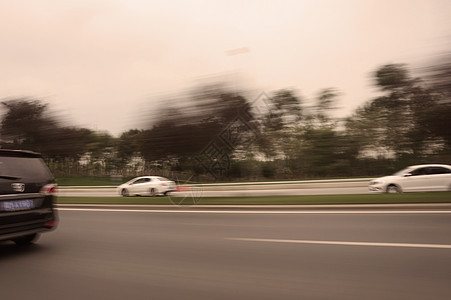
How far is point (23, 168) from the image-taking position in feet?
17.1

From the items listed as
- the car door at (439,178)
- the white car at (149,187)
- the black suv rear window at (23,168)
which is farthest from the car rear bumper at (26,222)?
the car door at (439,178)

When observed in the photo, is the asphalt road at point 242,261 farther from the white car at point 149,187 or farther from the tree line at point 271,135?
the white car at point 149,187

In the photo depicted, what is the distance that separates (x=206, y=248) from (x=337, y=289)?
2495 millimetres

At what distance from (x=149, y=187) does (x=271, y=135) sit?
949 cm

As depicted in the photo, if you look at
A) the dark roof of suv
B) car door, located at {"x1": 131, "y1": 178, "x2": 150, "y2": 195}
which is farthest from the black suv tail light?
car door, located at {"x1": 131, "y1": 178, "x2": 150, "y2": 195}

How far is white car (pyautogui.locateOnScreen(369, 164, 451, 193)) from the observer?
1298 cm

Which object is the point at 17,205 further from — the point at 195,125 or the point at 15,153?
the point at 195,125

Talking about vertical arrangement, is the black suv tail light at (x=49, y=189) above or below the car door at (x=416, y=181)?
above

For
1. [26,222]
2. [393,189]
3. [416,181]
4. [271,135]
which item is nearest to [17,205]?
[26,222]

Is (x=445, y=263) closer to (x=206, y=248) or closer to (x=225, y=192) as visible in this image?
(x=206, y=248)

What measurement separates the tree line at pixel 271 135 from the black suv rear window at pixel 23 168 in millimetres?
7316

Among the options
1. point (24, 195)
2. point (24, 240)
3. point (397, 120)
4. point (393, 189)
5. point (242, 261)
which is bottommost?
point (393, 189)

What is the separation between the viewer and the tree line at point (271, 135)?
40.6ft

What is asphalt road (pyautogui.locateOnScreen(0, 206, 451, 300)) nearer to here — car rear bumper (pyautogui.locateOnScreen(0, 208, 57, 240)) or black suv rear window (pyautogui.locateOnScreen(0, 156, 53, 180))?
car rear bumper (pyautogui.locateOnScreen(0, 208, 57, 240))
